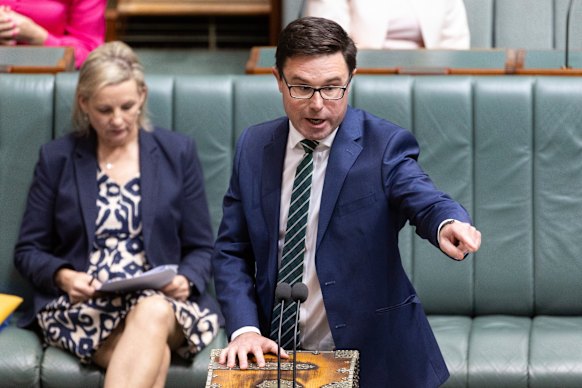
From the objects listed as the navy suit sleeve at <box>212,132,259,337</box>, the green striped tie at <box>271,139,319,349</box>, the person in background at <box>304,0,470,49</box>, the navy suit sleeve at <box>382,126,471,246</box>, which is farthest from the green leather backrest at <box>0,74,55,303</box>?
the navy suit sleeve at <box>382,126,471,246</box>

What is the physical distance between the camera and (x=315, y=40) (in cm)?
250

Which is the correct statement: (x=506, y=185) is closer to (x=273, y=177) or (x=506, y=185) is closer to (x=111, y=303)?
(x=111, y=303)

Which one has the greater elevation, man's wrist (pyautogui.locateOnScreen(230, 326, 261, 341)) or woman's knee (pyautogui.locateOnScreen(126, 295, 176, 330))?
man's wrist (pyautogui.locateOnScreen(230, 326, 261, 341))

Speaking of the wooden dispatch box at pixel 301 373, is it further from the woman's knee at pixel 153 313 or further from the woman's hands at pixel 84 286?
the woman's hands at pixel 84 286

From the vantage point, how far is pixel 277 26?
543cm

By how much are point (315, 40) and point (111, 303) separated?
1374 millimetres

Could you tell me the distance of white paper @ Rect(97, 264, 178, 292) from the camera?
3.53 metres

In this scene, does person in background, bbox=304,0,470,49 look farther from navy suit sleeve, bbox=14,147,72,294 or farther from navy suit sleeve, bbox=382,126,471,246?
navy suit sleeve, bbox=382,126,471,246

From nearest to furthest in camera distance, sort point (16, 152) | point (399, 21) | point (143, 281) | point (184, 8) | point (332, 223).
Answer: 1. point (332, 223)
2. point (143, 281)
3. point (16, 152)
4. point (399, 21)
5. point (184, 8)

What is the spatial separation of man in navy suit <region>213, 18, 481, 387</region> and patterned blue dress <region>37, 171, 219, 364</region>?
0.96 metres

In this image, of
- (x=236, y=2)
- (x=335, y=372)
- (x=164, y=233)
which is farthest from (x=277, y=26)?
(x=335, y=372)

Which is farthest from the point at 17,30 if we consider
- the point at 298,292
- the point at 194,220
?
the point at 298,292

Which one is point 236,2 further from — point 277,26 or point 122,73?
point 122,73

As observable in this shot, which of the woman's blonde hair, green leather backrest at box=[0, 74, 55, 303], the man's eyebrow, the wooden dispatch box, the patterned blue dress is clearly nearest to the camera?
the wooden dispatch box
